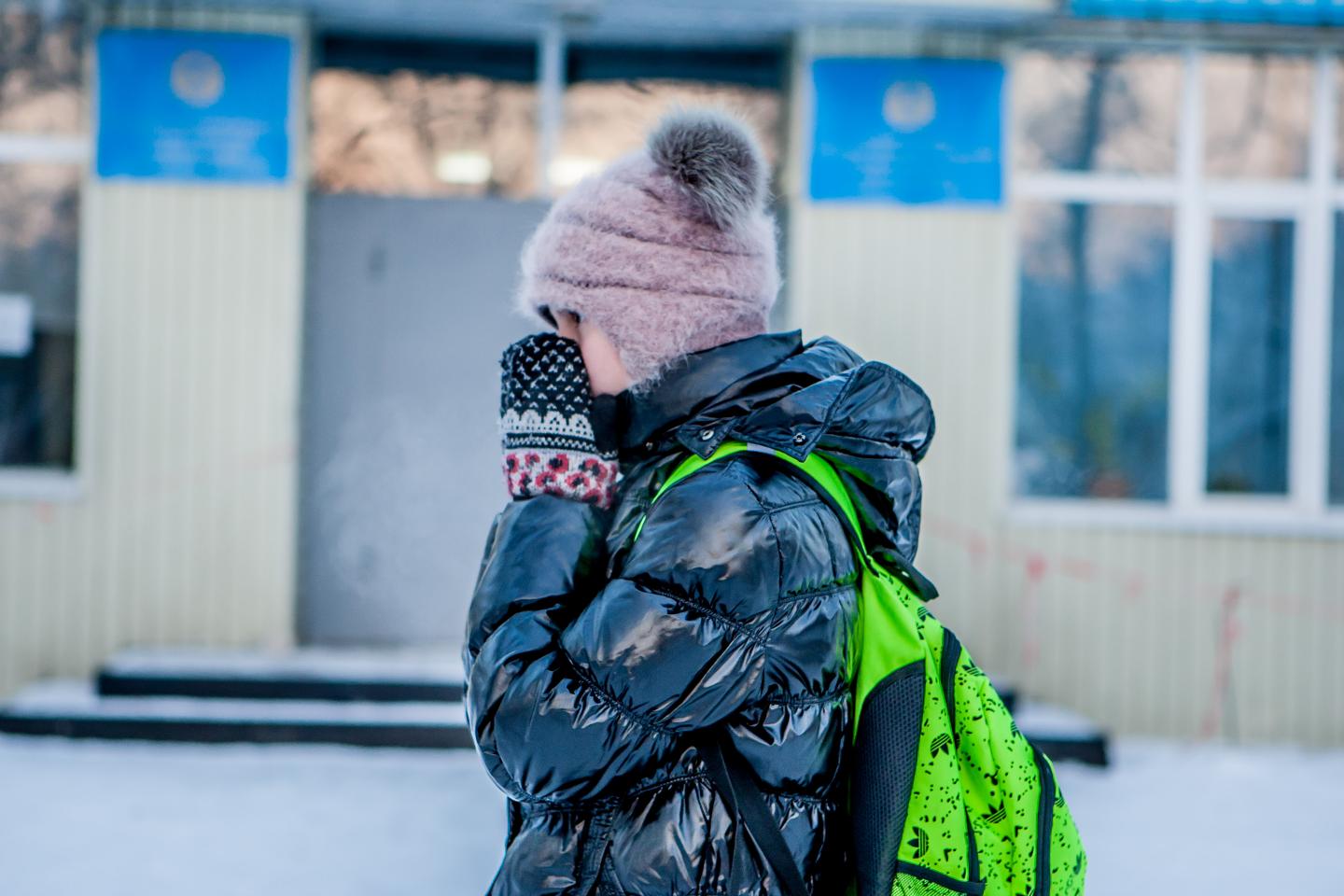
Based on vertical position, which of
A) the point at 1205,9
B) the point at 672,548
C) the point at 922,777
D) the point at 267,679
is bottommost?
the point at 267,679

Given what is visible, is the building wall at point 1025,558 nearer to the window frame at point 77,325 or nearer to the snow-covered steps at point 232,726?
the snow-covered steps at point 232,726

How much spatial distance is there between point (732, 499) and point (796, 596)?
0.13 meters

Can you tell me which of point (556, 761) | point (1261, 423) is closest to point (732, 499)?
point (556, 761)

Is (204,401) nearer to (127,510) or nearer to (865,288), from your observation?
(127,510)

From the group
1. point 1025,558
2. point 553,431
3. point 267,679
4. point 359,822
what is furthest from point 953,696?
point 1025,558

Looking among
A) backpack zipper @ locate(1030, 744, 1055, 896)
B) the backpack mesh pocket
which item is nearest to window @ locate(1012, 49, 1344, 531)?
backpack zipper @ locate(1030, 744, 1055, 896)

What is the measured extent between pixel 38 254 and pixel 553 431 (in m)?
5.85

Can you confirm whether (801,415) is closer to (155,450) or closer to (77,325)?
(155,450)

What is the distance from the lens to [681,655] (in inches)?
53.7

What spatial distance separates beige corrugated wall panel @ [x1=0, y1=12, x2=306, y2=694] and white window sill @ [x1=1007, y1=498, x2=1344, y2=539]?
3752 mm

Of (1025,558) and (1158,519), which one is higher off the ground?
(1158,519)

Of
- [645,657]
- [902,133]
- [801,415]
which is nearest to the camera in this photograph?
[645,657]

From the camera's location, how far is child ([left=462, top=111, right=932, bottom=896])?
4.51 feet

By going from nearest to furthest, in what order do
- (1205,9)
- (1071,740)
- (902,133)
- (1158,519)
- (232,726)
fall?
(232,726) < (1071,740) < (1205,9) < (902,133) < (1158,519)
